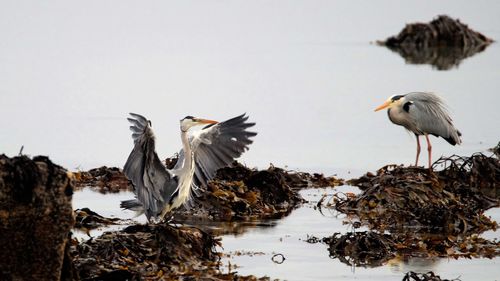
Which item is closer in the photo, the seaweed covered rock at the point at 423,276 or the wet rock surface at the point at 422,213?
the seaweed covered rock at the point at 423,276

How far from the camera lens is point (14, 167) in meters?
7.81

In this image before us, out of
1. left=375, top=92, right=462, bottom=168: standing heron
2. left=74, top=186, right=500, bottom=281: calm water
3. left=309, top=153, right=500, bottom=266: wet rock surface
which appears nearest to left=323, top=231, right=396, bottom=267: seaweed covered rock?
left=309, top=153, right=500, bottom=266: wet rock surface

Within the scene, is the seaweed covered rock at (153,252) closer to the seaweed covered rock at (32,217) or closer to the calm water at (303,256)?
the calm water at (303,256)

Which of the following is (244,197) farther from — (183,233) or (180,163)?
Result: (183,233)

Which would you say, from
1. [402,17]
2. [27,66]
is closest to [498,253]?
[27,66]

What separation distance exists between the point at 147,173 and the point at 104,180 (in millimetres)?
3052

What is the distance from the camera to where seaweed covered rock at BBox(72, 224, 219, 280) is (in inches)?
384

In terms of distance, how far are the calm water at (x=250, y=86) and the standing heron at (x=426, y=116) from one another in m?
0.90

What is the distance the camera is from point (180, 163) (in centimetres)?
1258

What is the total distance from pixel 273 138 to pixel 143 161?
813 cm

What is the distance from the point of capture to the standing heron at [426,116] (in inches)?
643

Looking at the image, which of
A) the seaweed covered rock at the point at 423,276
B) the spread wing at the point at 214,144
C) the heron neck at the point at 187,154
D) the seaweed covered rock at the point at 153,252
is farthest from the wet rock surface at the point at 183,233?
the seaweed covered rock at the point at 423,276

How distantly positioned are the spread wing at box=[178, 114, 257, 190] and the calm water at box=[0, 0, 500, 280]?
0.96 meters

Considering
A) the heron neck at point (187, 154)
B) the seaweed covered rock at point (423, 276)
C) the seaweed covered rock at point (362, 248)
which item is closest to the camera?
the seaweed covered rock at point (423, 276)
